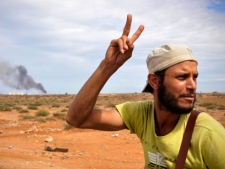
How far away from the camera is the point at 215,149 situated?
169 centimetres

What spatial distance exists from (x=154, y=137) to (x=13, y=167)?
5.29 meters

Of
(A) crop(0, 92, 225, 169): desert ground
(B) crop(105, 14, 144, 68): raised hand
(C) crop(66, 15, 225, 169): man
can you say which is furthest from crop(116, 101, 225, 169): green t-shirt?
(A) crop(0, 92, 225, 169): desert ground

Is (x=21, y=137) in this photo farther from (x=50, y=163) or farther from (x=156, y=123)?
(x=156, y=123)

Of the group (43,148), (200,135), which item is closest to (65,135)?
(43,148)

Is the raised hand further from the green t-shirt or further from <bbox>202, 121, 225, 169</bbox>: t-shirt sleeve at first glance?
<bbox>202, 121, 225, 169</bbox>: t-shirt sleeve

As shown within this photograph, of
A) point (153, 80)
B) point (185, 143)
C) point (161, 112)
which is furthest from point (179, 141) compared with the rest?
point (153, 80)

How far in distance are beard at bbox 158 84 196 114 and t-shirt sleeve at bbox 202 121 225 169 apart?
27 centimetres

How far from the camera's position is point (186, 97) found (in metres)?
1.99

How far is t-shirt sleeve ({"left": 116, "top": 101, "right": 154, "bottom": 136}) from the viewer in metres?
2.30

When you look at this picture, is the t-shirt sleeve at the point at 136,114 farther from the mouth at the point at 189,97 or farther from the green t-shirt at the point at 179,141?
the mouth at the point at 189,97

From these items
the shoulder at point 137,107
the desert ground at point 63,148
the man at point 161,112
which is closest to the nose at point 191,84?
the man at point 161,112

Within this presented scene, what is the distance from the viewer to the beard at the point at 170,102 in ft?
6.48

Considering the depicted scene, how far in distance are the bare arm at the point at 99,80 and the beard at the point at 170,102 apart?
15.0 inches

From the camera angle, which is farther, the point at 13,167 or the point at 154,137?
the point at 13,167
